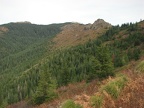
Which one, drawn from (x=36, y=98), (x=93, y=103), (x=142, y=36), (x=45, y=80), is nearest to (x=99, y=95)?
(x=93, y=103)

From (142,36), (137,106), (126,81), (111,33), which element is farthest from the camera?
(111,33)

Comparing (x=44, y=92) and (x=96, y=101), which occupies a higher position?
(x=96, y=101)

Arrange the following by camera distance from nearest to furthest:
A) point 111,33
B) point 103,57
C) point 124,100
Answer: point 124,100
point 103,57
point 111,33

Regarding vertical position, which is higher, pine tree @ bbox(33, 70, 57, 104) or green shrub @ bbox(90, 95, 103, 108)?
green shrub @ bbox(90, 95, 103, 108)

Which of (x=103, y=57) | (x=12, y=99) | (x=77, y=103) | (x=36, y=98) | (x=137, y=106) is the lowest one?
(x=12, y=99)

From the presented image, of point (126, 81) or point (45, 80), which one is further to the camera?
point (45, 80)

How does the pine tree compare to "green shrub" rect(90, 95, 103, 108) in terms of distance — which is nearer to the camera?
"green shrub" rect(90, 95, 103, 108)

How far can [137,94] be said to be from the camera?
7.71 metres

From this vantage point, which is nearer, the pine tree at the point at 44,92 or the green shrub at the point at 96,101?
the green shrub at the point at 96,101

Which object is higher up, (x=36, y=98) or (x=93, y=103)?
(x=93, y=103)

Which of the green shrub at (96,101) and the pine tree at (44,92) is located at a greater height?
the green shrub at (96,101)

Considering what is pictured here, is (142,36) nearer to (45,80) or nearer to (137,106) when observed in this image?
(45,80)

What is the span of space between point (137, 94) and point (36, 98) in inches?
1307

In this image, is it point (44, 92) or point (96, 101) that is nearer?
point (96, 101)
